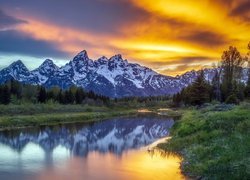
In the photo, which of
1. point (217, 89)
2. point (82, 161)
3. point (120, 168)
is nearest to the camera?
point (120, 168)

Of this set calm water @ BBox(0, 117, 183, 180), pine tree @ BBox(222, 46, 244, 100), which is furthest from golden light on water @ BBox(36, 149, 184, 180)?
pine tree @ BBox(222, 46, 244, 100)

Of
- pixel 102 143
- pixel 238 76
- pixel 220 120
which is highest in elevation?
pixel 238 76

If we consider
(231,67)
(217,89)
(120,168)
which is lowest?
(120,168)

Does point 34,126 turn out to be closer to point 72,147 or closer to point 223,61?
point 72,147

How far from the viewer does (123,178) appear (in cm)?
2373

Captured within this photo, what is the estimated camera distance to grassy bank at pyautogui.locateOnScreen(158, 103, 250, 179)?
19.1 m

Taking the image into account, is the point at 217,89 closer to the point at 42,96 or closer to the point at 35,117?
the point at 35,117

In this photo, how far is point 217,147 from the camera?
25172 mm

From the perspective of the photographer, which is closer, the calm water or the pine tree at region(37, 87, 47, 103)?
the calm water

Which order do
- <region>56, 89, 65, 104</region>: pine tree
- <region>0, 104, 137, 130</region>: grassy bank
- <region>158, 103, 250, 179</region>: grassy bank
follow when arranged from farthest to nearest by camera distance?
1. <region>56, 89, 65, 104</region>: pine tree
2. <region>0, 104, 137, 130</region>: grassy bank
3. <region>158, 103, 250, 179</region>: grassy bank

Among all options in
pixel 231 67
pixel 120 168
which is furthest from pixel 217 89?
pixel 120 168

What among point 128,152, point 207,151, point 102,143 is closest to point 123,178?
point 207,151

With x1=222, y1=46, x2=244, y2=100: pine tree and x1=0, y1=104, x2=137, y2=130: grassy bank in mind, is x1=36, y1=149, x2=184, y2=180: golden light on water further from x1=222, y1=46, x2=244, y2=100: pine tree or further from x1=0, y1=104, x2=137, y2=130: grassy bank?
x1=222, y1=46, x2=244, y2=100: pine tree

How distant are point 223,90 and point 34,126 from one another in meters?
56.8
